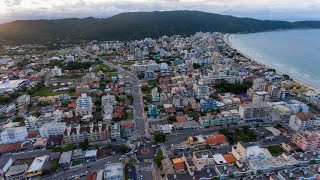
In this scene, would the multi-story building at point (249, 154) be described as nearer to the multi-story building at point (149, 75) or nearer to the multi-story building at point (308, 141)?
the multi-story building at point (308, 141)

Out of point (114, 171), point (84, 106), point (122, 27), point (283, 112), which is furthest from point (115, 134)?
point (122, 27)

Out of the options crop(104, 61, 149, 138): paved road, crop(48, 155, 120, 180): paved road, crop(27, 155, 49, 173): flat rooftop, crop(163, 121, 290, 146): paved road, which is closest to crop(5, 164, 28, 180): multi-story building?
crop(27, 155, 49, 173): flat rooftop

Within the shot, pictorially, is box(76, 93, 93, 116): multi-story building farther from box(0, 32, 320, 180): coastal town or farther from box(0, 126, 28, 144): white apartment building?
box(0, 126, 28, 144): white apartment building

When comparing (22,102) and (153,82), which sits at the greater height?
(153,82)

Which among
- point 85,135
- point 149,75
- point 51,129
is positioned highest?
A: point 149,75

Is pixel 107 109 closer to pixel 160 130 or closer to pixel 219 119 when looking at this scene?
pixel 160 130

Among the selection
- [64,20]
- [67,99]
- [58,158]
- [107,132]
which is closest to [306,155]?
[107,132]

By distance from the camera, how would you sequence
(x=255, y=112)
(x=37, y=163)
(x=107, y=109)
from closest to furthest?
(x=37, y=163)
(x=255, y=112)
(x=107, y=109)
